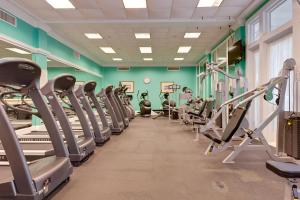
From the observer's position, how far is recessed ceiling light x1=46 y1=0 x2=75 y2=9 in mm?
6371

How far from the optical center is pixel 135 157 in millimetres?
4059

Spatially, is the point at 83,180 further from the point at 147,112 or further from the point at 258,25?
the point at 147,112

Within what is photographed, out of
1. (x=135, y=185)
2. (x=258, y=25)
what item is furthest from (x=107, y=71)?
(x=135, y=185)

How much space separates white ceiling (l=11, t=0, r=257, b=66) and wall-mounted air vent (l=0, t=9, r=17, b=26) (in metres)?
0.36

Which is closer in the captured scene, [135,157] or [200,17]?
[135,157]

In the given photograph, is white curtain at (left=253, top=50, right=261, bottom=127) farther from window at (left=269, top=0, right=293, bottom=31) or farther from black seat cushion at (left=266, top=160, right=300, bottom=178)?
black seat cushion at (left=266, top=160, right=300, bottom=178)

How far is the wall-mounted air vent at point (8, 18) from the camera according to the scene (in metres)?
6.18

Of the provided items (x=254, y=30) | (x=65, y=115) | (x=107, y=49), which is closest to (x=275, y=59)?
(x=254, y=30)

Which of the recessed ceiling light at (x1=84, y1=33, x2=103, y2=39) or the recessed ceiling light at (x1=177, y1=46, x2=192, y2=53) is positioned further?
the recessed ceiling light at (x1=177, y1=46, x2=192, y2=53)

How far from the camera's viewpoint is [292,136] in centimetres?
370

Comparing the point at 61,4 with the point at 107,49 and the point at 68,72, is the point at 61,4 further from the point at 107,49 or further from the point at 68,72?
the point at 68,72

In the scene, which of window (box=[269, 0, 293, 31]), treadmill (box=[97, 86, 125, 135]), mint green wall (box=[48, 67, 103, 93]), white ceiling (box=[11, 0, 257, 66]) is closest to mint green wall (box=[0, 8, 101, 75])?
white ceiling (box=[11, 0, 257, 66])

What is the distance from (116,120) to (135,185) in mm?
3796

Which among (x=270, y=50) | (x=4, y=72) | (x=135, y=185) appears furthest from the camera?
(x=270, y=50)
